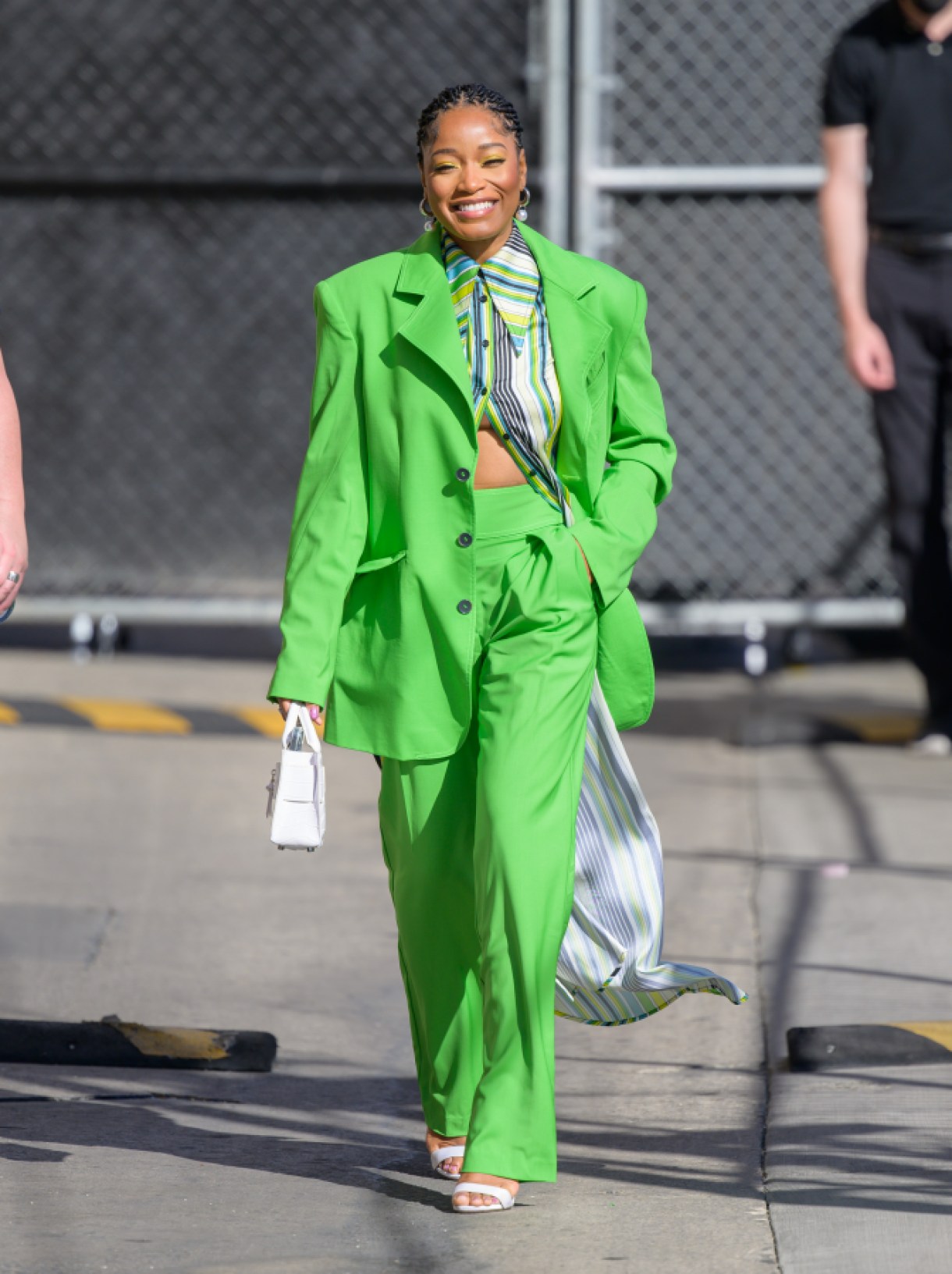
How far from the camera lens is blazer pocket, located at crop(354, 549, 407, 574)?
3.71 meters

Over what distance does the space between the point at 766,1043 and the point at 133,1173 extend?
147cm

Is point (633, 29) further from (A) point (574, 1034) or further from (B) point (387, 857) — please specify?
(B) point (387, 857)

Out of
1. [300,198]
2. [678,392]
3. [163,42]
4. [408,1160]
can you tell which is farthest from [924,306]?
[408,1160]

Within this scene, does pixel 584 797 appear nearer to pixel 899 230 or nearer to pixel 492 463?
pixel 492 463

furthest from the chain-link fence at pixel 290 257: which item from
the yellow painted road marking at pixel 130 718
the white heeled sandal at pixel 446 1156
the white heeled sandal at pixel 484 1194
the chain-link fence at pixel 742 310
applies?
the white heeled sandal at pixel 484 1194

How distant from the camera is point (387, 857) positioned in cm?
388

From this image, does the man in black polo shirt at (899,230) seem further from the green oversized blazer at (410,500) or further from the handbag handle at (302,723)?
the handbag handle at (302,723)

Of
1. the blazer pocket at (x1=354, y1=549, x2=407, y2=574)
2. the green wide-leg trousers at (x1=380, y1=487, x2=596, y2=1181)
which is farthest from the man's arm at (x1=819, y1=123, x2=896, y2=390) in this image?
the blazer pocket at (x1=354, y1=549, x2=407, y2=574)

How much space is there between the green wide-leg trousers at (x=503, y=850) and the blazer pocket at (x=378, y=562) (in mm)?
130

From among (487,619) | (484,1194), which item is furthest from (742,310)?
(484,1194)

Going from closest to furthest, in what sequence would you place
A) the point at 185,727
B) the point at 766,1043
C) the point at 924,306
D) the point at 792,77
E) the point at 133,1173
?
1. the point at 133,1173
2. the point at 766,1043
3. the point at 924,306
4. the point at 185,727
5. the point at 792,77

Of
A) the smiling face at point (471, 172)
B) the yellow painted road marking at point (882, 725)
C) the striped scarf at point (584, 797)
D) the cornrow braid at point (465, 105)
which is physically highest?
the cornrow braid at point (465, 105)

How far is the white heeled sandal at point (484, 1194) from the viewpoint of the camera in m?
3.55

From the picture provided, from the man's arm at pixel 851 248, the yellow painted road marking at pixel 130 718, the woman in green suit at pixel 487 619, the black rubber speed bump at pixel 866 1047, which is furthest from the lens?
the yellow painted road marking at pixel 130 718
